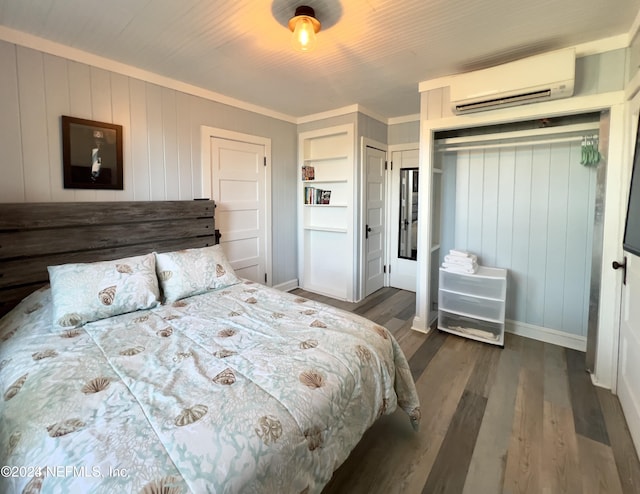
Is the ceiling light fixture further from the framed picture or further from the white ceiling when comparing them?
the framed picture

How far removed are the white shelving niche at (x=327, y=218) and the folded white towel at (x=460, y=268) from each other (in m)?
1.19

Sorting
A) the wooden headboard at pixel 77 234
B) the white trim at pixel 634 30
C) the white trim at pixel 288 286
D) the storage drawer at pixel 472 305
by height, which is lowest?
the white trim at pixel 288 286

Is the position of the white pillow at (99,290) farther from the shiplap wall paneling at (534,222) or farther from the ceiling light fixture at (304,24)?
the shiplap wall paneling at (534,222)

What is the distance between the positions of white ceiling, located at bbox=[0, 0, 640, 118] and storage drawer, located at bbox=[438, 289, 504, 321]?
1967mm

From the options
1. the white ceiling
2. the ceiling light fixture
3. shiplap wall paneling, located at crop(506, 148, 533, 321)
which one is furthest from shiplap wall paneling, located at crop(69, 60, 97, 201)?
shiplap wall paneling, located at crop(506, 148, 533, 321)

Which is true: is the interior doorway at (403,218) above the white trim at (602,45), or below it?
below

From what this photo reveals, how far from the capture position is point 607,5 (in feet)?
5.67

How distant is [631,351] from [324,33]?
268 cm

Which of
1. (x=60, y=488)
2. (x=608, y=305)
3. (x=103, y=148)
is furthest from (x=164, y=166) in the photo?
(x=608, y=305)

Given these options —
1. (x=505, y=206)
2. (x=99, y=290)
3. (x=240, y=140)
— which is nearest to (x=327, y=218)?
(x=240, y=140)

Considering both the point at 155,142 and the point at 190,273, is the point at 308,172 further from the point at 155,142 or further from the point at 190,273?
the point at 190,273

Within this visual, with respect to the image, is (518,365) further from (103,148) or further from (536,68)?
(103,148)

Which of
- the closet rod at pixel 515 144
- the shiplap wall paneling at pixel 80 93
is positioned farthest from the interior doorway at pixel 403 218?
the shiplap wall paneling at pixel 80 93

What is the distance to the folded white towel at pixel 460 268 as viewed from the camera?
2814 mm
